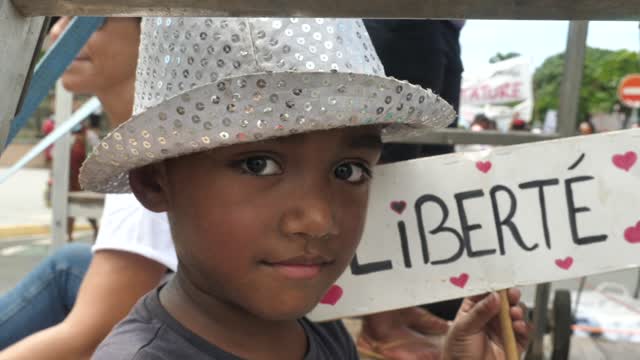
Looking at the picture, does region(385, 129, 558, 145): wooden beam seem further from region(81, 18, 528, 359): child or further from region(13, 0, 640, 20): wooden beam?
region(13, 0, 640, 20): wooden beam

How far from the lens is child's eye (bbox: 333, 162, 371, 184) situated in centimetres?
114

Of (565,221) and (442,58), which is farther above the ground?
(442,58)

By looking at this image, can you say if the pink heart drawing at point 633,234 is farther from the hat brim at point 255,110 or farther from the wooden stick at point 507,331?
the hat brim at point 255,110

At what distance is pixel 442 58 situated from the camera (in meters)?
2.53

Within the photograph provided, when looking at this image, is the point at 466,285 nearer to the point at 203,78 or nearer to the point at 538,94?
the point at 203,78

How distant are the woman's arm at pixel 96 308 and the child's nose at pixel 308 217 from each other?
28.4 inches

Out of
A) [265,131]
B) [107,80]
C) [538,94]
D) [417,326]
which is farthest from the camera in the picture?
[538,94]

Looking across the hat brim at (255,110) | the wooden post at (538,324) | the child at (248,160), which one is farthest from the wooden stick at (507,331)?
the wooden post at (538,324)

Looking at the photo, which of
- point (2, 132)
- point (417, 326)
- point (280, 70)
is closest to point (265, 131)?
point (280, 70)

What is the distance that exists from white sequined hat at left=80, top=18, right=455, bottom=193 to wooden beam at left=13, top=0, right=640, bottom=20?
38 cm

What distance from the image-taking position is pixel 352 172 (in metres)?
1.16

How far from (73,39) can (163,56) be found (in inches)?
23.5

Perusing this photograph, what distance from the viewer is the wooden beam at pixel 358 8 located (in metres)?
0.56

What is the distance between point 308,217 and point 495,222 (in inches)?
25.4
